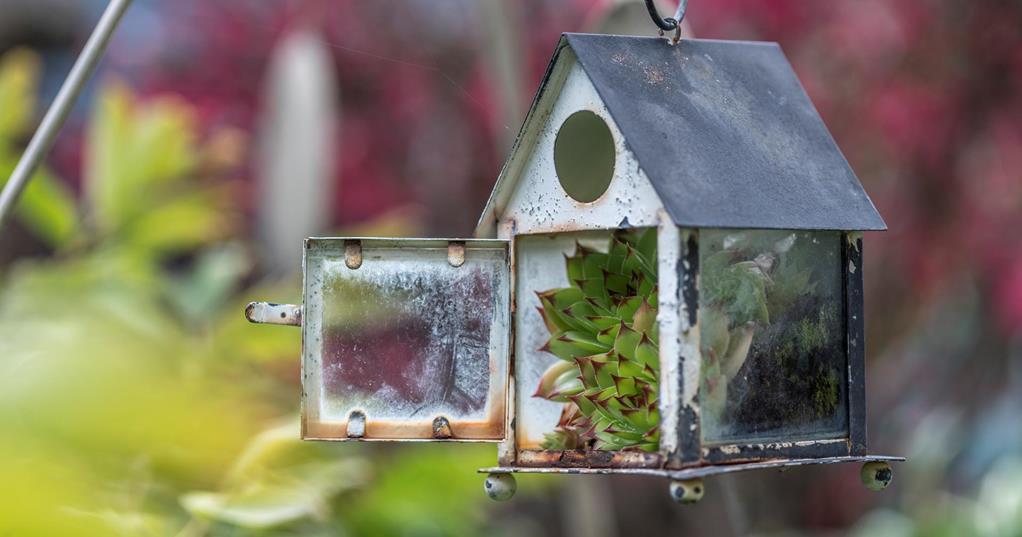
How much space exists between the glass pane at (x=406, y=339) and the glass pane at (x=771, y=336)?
0.82 ft

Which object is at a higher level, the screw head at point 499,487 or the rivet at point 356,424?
the rivet at point 356,424

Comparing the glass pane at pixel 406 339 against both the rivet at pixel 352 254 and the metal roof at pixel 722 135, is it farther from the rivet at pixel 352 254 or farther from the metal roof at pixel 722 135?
the metal roof at pixel 722 135

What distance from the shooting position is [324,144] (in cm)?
351

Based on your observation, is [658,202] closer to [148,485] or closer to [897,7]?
[148,485]

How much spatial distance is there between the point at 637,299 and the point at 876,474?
1.21 ft

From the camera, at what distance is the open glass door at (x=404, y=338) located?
1457 mm

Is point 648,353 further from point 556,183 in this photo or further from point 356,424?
point 356,424

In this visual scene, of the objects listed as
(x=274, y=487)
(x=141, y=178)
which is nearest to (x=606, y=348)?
(x=274, y=487)

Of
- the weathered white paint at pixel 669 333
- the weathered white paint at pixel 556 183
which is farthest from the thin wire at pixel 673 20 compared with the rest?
the weathered white paint at pixel 669 333

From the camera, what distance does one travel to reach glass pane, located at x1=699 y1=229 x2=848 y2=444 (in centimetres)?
142

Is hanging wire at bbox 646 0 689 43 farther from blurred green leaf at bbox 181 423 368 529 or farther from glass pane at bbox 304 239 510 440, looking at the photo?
blurred green leaf at bbox 181 423 368 529

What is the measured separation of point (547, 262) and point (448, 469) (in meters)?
1.21

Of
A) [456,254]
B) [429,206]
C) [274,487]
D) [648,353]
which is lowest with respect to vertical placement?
[274,487]

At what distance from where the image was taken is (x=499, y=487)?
4.99 feet
